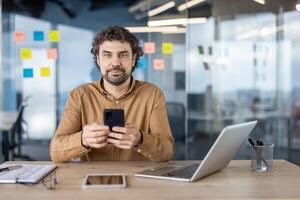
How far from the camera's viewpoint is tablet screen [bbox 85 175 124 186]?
1376 millimetres

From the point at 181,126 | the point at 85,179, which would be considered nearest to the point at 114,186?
the point at 85,179

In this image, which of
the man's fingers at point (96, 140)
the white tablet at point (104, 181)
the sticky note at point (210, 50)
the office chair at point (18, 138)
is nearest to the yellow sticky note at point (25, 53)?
the office chair at point (18, 138)

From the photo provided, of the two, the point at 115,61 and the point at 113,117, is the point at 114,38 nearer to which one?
the point at 115,61

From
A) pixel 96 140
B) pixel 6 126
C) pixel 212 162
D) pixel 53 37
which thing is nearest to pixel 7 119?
pixel 6 126

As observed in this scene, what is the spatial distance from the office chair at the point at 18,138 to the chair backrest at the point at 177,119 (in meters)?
1.68

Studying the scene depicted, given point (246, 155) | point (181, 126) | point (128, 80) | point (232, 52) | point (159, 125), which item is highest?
point (232, 52)

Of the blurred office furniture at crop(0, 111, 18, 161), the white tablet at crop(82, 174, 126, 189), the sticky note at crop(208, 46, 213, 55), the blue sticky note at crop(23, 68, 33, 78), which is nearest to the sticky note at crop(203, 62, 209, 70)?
the sticky note at crop(208, 46, 213, 55)

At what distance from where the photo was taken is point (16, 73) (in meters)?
4.78

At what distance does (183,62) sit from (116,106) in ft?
9.74

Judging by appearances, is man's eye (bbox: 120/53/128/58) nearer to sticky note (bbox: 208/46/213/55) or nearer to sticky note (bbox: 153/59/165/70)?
sticky note (bbox: 153/59/165/70)

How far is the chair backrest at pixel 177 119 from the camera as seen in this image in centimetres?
496

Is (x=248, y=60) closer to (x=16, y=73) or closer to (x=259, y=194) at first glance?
(x=16, y=73)

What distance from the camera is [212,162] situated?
1467 mm

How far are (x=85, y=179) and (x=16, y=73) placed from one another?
362 cm
